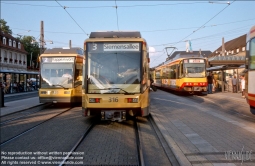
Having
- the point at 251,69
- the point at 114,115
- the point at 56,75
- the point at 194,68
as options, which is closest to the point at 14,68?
the point at 194,68

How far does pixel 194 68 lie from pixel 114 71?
49.1ft

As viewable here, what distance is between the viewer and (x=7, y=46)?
56.8 metres

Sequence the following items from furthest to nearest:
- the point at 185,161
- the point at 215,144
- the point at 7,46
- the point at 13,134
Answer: the point at 7,46 → the point at 13,134 → the point at 215,144 → the point at 185,161

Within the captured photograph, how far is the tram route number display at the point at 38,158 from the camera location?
600 centimetres

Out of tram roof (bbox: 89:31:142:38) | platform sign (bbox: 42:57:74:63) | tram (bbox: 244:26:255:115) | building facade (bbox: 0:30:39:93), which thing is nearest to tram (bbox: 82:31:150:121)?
tram roof (bbox: 89:31:142:38)

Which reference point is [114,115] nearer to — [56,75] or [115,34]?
[115,34]

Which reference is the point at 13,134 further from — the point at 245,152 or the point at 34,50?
the point at 34,50

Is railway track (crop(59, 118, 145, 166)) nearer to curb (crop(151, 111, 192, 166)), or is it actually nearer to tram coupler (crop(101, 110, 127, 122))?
tram coupler (crop(101, 110, 127, 122))

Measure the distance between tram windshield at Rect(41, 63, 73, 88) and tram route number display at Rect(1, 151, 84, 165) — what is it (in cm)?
966

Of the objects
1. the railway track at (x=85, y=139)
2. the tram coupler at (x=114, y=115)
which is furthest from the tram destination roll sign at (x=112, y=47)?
the railway track at (x=85, y=139)

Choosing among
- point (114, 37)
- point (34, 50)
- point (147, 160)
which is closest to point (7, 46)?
point (34, 50)

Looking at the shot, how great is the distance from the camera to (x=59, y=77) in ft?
53.8

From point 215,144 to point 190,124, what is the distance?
9.76ft

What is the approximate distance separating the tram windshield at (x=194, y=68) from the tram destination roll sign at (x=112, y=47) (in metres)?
14.3
